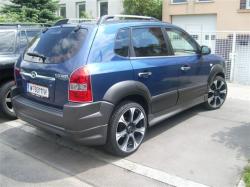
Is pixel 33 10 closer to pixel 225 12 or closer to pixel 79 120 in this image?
pixel 225 12

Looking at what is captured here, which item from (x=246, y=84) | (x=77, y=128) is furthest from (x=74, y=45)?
(x=246, y=84)

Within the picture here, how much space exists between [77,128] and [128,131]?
84 cm

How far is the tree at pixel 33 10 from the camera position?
14.8 meters

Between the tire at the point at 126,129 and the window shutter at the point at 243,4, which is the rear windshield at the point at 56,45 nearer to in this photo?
the tire at the point at 126,129

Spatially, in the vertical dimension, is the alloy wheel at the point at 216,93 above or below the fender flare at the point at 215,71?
below

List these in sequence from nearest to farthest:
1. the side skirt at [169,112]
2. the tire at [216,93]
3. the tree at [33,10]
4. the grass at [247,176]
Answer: the grass at [247,176] → the side skirt at [169,112] → the tire at [216,93] → the tree at [33,10]

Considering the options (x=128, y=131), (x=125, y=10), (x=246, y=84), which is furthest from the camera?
(x=125, y=10)

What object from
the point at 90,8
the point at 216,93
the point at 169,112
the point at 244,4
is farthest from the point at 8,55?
the point at 90,8

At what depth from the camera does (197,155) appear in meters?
4.49

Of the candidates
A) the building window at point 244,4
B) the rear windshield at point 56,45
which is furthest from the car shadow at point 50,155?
the building window at point 244,4

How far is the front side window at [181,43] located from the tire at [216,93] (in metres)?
0.90

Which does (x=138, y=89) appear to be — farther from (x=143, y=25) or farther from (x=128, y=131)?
(x=143, y=25)

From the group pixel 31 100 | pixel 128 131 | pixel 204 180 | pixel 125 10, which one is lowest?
pixel 204 180

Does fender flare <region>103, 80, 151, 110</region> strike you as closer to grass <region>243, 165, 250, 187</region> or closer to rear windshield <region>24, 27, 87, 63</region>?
rear windshield <region>24, 27, 87, 63</region>
